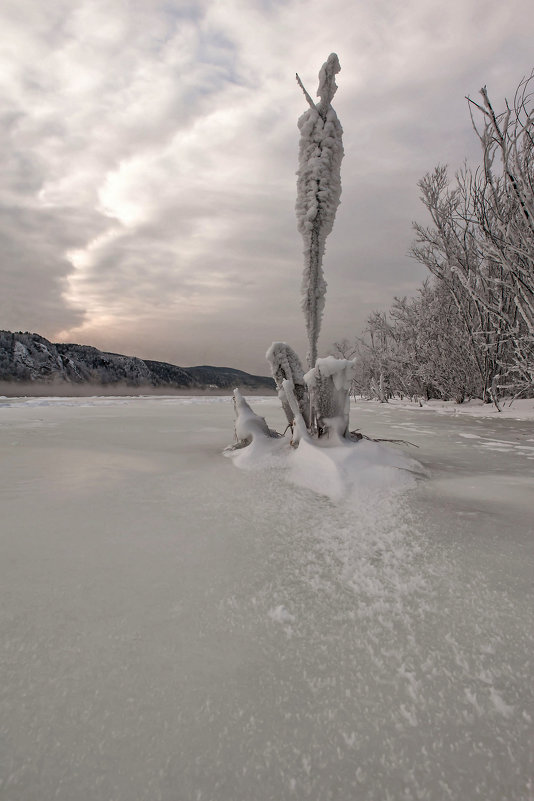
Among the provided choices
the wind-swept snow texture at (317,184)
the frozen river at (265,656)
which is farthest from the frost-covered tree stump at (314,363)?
the frozen river at (265,656)

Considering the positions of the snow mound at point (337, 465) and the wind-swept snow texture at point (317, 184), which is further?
the wind-swept snow texture at point (317, 184)

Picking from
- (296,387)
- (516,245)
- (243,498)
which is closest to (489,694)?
(243,498)

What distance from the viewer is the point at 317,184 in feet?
11.6

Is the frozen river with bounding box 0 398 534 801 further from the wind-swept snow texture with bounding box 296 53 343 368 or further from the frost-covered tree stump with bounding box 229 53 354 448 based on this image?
the wind-swept snow texture with bounding box 296 53 343 368

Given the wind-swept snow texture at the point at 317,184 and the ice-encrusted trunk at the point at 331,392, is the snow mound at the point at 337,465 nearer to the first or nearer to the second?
the ice-encrusted trunk at the point at 331,392

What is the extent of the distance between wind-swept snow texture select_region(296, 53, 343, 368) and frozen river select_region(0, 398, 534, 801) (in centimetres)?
231

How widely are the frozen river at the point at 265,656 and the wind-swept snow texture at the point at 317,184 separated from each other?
2.31m

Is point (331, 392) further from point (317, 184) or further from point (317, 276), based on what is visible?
point (317, 184)

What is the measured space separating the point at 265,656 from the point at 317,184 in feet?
12.4

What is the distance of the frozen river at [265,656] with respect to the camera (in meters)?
0.63

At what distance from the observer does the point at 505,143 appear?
6.64 m

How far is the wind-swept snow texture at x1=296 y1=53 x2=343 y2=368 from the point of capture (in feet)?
11.5

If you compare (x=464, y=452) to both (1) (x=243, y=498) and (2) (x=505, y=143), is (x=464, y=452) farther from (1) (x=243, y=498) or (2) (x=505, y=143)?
(2) (x=505, y=143)

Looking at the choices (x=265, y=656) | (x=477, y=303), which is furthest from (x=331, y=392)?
(x=477, y=303)
